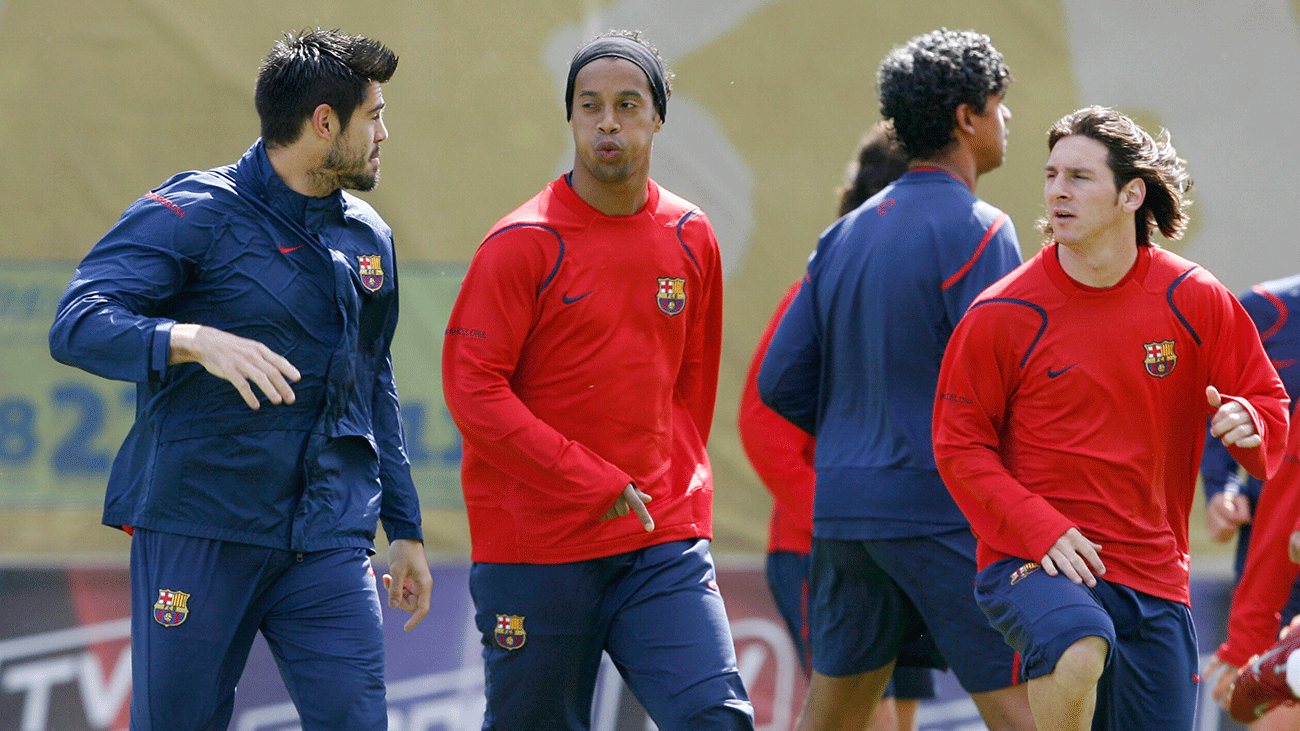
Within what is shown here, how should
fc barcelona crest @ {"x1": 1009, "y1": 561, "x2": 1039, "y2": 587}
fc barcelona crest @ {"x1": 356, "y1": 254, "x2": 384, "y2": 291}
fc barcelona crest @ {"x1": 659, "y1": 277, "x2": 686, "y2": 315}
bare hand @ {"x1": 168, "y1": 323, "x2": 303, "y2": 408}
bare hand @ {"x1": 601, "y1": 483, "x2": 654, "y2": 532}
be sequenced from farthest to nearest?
fc barcelona crest @ {"x1": 659, "y1": 277, "x2": 686, "y2": 315} → fc barcelona crest @ {"x1": 356, "y1": 254, "x2": 384, "y2": 291} → bare hand @ {"x1": 601, "y1": 483, "x2": 654, "y2": 532} → fc barcelona crest @ {"x1": 1009, "y1": 561, "x2": 1039, "y2": 587} → bare hand @ {"x1": 168, "y1": 323, "x2": 303, "y2": 408}

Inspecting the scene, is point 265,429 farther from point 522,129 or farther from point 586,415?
point 522,129

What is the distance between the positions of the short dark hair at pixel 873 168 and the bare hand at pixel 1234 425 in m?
1.88

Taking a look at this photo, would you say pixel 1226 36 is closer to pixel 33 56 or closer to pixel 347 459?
pixel 347 459

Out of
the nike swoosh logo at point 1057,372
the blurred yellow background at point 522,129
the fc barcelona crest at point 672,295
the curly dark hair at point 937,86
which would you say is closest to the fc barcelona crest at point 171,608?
the fc barcelona crest at point 672,295

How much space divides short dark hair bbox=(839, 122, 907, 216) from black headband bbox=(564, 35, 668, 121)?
139 centimetres

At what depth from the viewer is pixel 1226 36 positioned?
586cm

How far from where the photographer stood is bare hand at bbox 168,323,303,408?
2809 millimetres

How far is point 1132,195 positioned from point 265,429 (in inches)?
83.7

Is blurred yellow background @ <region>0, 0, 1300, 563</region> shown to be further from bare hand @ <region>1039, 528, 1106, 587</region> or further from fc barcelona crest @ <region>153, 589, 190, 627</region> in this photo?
bare hand @ <region>1039, 528, 1106, 587</region>

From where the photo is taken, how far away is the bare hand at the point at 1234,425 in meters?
3.09

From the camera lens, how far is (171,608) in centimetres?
317

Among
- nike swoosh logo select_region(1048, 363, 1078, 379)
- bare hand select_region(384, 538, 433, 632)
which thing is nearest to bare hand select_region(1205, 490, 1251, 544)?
nike swoosh logo select_region(1048, 363, 1078, 379)

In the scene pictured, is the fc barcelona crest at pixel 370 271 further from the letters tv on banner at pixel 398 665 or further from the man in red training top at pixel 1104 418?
the letters tv on banner at pixel 398 665

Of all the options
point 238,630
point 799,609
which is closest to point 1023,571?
point 799,609
